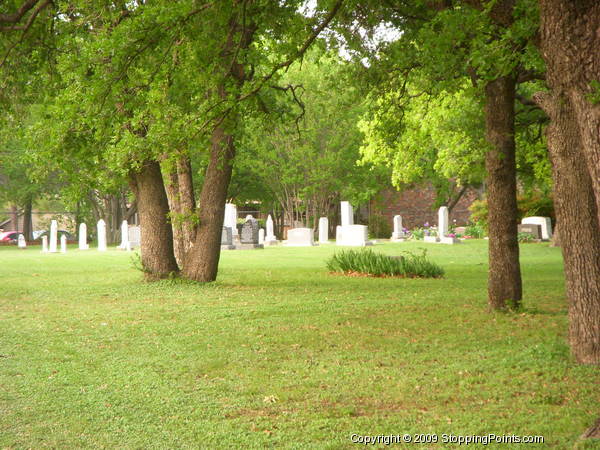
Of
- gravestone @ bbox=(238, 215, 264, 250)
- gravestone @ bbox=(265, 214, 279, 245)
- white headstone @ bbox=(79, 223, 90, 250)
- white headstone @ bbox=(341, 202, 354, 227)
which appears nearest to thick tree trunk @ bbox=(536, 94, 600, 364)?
gravestone @ bbox=(238, 215, 264, 250)

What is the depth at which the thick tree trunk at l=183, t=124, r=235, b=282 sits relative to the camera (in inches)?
574

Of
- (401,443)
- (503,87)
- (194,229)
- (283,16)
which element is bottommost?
(401,443)

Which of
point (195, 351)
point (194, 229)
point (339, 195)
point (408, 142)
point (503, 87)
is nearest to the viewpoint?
point (195, 351)

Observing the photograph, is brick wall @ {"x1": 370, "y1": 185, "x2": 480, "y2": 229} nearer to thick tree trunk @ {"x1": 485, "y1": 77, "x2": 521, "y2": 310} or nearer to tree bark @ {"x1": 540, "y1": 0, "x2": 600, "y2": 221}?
thick tree trunk @ {"x1": 485, "y1": 77, "x2": 521, "y2": 310}

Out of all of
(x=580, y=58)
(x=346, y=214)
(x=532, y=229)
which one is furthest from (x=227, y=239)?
(x=580, y=58)

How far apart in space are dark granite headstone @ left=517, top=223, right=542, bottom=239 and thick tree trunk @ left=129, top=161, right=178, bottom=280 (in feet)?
70.3

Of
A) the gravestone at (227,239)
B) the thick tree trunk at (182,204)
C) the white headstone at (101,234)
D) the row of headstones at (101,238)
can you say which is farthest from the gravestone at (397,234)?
the thick tree trunk at (182,204)

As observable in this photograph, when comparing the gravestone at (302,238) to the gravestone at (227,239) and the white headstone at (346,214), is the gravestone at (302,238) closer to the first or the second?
the white headstone at (346,214)

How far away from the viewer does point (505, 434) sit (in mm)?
4750

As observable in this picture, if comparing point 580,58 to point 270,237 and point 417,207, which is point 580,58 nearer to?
point 270,237

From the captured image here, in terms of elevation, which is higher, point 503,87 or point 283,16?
point 283,16

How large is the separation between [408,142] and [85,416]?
18.7 metres

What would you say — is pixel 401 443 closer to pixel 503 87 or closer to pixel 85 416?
pixel 85 416

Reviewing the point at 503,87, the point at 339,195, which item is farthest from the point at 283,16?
the point at 339,195
